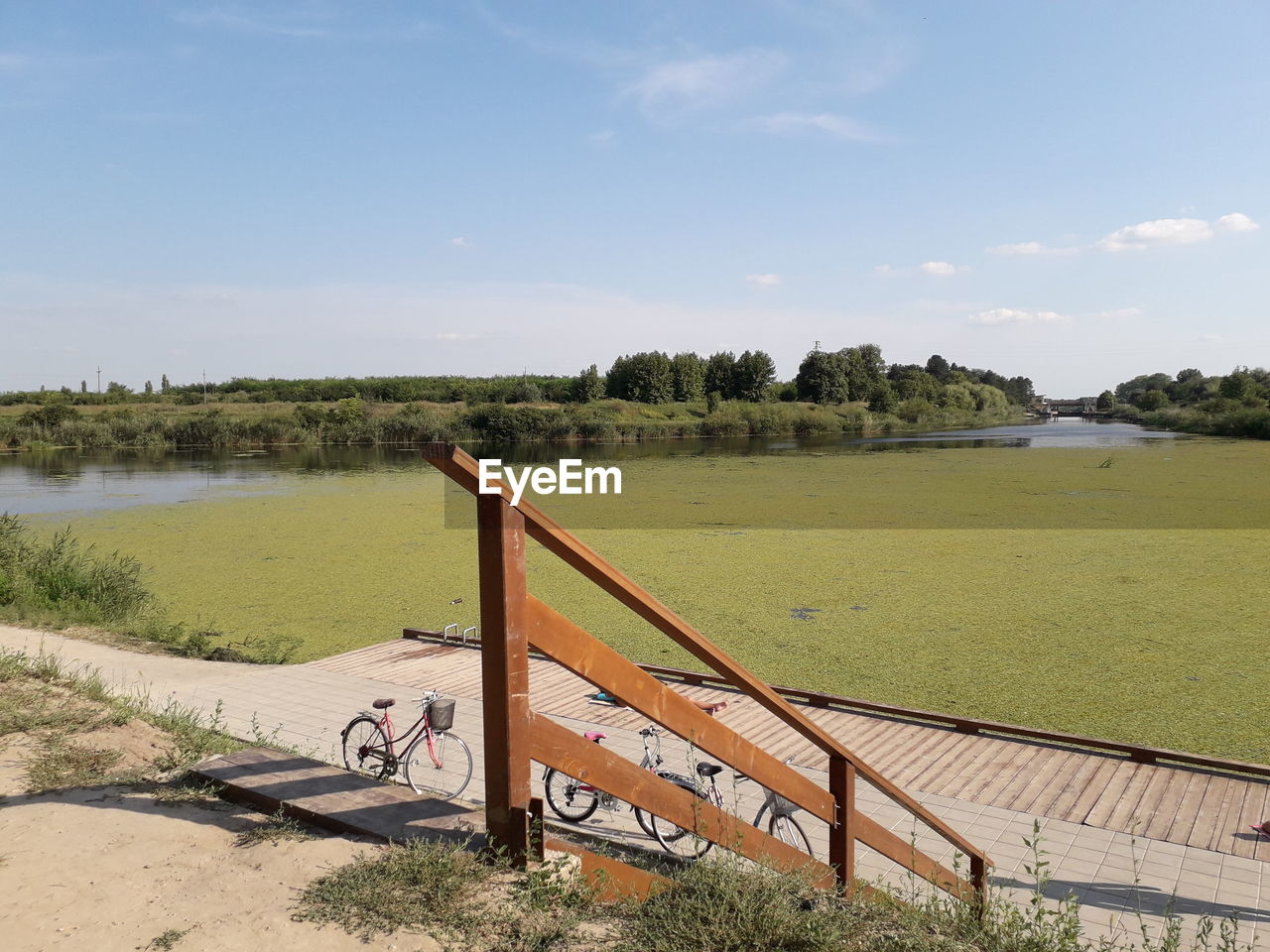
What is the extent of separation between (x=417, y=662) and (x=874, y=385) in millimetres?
69181

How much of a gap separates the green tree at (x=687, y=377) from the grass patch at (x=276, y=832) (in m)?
65.4

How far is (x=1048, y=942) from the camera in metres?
2.22

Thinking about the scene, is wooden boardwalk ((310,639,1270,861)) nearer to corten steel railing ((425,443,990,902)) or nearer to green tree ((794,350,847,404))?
corten steel railing ((425,443,990,902))

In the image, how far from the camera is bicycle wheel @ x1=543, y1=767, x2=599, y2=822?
14.3 ft

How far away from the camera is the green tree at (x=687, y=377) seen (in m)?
67.7

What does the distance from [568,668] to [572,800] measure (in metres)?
3.08

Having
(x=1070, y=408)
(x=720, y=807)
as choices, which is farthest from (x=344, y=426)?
(x=1070, y=408)

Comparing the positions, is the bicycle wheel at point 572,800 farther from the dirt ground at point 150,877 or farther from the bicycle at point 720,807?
the dirt ground at point 150,877

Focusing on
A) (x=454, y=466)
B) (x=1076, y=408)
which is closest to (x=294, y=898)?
(x=454, y=466)

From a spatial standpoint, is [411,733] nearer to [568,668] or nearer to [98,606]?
[568,668]

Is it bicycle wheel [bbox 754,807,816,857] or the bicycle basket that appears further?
the bicycle basket

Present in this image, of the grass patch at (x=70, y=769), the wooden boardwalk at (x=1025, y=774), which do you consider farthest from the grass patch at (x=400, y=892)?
the wooden boardwalk at (x=1025, y=774)

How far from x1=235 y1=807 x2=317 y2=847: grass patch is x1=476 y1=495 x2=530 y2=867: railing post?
744 millimetres

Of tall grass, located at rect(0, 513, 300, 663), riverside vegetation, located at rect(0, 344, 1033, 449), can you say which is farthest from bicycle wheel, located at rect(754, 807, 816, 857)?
riverside vegetation, located at rect(0, 344, 1033, 449)
